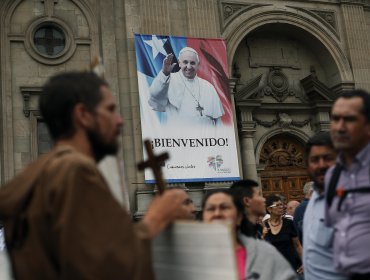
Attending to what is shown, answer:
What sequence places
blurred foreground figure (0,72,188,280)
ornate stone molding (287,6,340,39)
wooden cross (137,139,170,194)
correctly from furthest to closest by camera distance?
ornate stone molding (287,6,340,39), wooden cross (137,139,170,194), blurred foreground figure (0,72,188,280)

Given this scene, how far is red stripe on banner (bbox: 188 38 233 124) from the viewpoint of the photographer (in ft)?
53.3

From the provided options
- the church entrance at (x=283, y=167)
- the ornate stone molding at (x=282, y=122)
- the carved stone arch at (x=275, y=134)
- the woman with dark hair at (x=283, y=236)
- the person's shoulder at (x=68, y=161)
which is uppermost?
the ornate stone molding at (x=282, y=122)

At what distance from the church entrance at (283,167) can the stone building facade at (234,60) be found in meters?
0.03

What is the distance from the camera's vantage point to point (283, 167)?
18.6 metres

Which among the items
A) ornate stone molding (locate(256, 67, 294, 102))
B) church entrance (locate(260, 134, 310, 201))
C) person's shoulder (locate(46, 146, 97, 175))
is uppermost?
ornate stone molding (locate(256, 67, 294, 102))

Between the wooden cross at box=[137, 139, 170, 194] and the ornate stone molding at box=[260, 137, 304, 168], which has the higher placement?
the ornate stone molding at box=[260, 137, 304, 168]

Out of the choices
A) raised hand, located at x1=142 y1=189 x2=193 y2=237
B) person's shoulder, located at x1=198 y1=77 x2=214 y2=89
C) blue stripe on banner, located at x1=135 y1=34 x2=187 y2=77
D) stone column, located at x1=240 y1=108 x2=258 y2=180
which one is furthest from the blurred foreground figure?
stone column, located at x1=240 y1=108 x2=258 y2=180

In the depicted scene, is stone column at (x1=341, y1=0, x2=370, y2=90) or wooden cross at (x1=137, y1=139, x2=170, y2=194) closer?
wooden cross at (x1=137, y1=139, x2=170, y2=194)

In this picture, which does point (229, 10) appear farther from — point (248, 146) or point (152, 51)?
point (248, 146)

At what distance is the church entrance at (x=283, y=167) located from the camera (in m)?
18.3

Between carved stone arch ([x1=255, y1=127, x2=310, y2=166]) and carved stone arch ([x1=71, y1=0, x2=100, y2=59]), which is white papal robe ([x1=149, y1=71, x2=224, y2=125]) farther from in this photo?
carved stone arch ([x1=255, y1=127, x2=310, y2=166])

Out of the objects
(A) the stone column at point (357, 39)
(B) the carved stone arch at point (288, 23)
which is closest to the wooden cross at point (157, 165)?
(B) the carved stone arch at point (288, 23)

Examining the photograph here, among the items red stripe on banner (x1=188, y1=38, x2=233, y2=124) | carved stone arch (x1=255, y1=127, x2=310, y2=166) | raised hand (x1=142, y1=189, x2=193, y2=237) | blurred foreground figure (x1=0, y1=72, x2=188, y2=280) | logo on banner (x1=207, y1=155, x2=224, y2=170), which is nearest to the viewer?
blurred foreground figure (x1=0, y1=72, x2=188, y2=280)

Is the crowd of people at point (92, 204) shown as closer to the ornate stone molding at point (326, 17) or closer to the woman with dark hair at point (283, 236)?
the woman with dark hair at point (283, 236)
